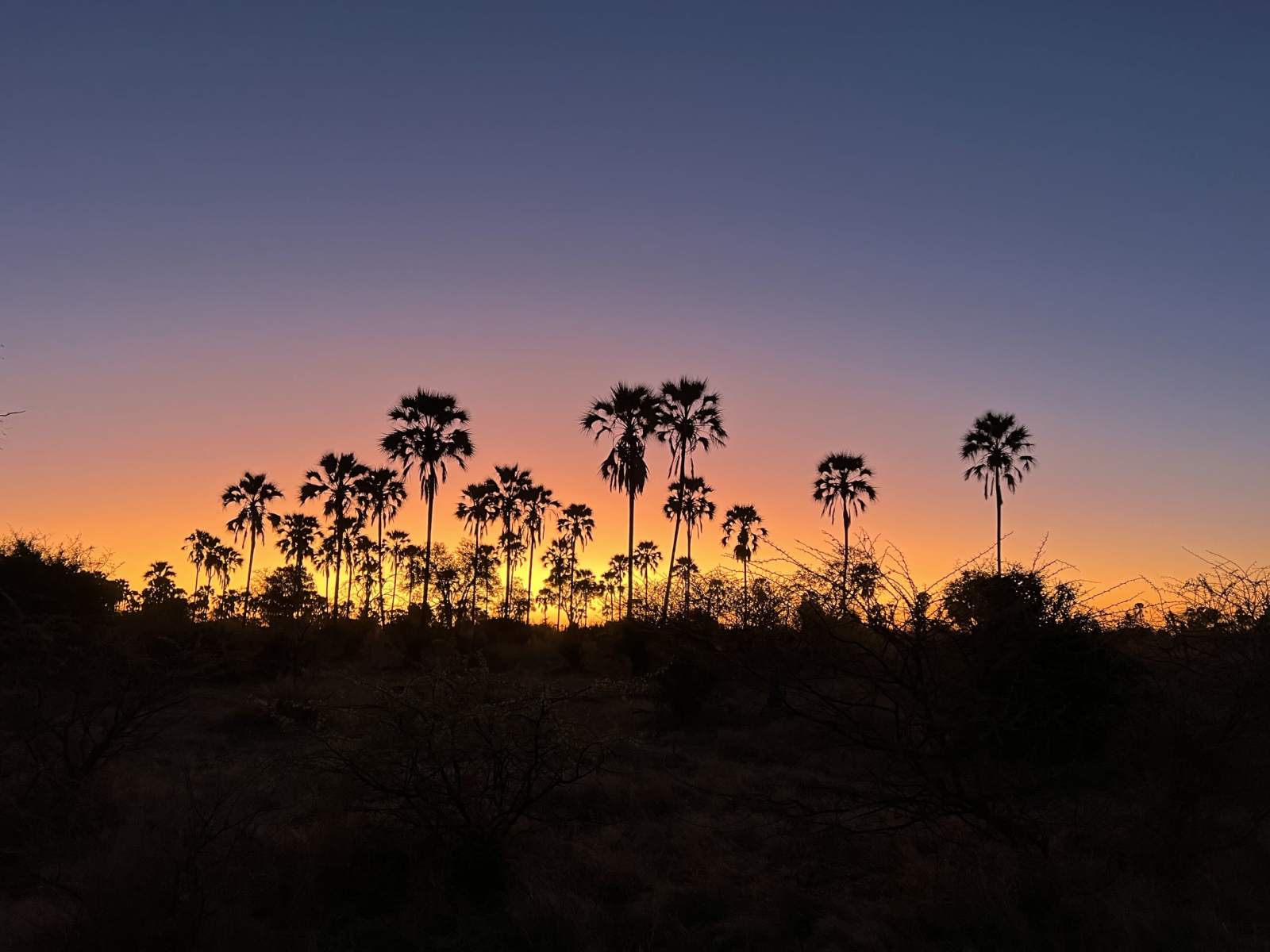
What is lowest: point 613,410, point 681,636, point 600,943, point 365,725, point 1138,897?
point 600,943

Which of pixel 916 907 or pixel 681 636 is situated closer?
pixel 681 636

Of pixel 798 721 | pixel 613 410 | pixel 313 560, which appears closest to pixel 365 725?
pixel 798 721

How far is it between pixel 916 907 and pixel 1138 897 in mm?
2095

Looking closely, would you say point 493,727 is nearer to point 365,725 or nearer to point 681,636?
point 365,725

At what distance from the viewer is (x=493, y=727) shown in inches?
428

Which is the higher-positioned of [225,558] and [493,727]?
[225,558]

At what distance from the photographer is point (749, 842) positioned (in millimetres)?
12406

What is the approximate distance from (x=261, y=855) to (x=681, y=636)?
242 inches

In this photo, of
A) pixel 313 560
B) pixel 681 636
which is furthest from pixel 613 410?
pixel 313 560

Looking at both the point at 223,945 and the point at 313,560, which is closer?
the point at 223,945

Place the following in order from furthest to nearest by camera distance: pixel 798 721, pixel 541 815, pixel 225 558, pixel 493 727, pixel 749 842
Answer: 1. pixel 225 558
2. pixel 798 721
3. pixel 541 815
4. pixel 749 842
5. pixel 493 727

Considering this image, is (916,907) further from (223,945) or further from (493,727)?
(223,945)

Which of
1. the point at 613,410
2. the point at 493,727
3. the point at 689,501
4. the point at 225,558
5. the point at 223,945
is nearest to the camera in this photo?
the point at 223,945

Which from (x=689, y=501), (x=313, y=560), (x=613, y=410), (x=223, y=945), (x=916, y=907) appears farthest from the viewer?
(x=313, y=560)
